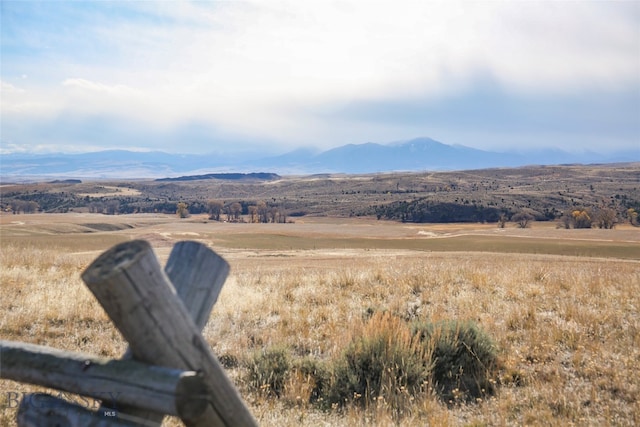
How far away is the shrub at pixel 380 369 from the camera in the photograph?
17.0 ft

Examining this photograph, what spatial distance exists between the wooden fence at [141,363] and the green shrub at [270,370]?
9.46 feet

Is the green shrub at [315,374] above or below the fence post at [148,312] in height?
below

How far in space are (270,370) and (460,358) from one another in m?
2.47

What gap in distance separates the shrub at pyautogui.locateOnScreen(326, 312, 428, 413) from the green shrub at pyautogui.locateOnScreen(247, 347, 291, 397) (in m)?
0.62

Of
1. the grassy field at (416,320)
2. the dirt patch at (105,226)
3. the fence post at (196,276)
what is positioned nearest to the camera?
the fence post at (196,276)

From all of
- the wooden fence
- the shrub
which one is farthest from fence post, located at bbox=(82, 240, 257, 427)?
the shrub

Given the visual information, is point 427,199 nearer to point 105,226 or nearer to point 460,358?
point 105,226

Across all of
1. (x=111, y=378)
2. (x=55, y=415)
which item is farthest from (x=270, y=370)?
(x=111, y=378)

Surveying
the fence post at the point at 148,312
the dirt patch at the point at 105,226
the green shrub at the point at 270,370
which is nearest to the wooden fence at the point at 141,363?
the fence post at the point at 148,312

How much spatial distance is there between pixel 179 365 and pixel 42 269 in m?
13.2

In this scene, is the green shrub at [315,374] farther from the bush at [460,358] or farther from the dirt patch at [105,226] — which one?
the dirt patch at [105,226]

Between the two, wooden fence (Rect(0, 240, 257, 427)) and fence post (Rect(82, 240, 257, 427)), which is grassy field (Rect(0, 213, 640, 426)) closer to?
wooden fence (Rect(0, 240, 257, 427))

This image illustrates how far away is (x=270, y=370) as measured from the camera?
5730 millimetres

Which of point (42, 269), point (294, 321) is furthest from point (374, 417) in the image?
point (42, 269)
